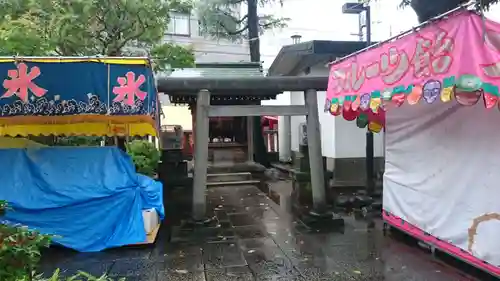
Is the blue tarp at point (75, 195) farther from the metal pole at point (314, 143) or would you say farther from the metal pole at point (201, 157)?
the metal pole at point (314, 143)

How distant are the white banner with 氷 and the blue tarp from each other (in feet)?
16.3

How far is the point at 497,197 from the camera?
5082 millimetres

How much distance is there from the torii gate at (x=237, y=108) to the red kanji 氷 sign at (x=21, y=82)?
2713mm

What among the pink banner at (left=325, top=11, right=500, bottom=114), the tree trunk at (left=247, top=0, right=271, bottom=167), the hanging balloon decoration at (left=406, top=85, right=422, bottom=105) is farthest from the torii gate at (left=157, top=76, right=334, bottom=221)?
the tree trunk at (left=247, top=0, right=271, bottom=167)

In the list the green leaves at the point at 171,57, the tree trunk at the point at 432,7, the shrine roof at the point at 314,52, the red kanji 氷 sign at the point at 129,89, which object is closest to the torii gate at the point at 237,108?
the red kanji 氷 sign at the point at 129,89

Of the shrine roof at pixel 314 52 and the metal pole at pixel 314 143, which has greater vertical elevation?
the shrine roof at pixel 314 52

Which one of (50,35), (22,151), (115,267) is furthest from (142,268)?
(50,35)

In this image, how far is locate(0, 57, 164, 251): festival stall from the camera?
679 centimetres

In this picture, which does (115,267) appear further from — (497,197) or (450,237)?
(497,197)

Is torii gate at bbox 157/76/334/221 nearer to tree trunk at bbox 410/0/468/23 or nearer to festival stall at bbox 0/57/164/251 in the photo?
festival stall at bbox 0/57/164/251

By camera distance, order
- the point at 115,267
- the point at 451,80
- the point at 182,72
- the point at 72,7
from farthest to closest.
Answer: the point at 182,72
the point at 72,7
the point at 115,267
the point at 451,80

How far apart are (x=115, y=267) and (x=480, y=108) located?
5.87m

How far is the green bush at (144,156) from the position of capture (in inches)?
503

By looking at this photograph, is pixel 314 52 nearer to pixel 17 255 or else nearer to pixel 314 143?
pixel 314 143
